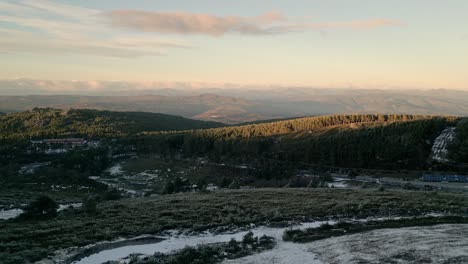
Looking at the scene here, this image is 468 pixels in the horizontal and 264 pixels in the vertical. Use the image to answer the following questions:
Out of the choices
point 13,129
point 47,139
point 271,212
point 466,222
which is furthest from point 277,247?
point 13,129

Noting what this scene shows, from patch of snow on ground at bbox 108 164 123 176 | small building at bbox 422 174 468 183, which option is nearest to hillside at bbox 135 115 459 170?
small building at bbox 422 174 468 183

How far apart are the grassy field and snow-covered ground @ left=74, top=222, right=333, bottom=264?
2133mm

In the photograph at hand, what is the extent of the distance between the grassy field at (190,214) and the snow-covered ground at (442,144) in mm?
43208

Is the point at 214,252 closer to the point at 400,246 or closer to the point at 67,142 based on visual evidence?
→ the point at 400,246

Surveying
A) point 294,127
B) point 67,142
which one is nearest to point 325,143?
point 294,127

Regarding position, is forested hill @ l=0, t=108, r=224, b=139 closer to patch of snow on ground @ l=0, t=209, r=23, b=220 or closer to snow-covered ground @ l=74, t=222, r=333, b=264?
patch of snow on ground @ l=0, t=209, r=23, b=220

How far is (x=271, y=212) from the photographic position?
3278 centimetres

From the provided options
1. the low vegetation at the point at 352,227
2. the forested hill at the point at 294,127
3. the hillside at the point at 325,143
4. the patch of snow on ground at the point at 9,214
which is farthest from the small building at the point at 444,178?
the patch of snow on ground at the point at 9,214

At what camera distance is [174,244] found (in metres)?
25.0

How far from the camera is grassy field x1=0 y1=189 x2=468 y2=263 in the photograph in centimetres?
2569

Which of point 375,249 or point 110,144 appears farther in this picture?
point 110,144

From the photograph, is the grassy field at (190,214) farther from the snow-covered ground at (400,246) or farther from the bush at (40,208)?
the snow-covered ground at (400,246)

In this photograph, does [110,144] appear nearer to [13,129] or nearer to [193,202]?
[13,129]

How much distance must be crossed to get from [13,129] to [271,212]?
152964mm
